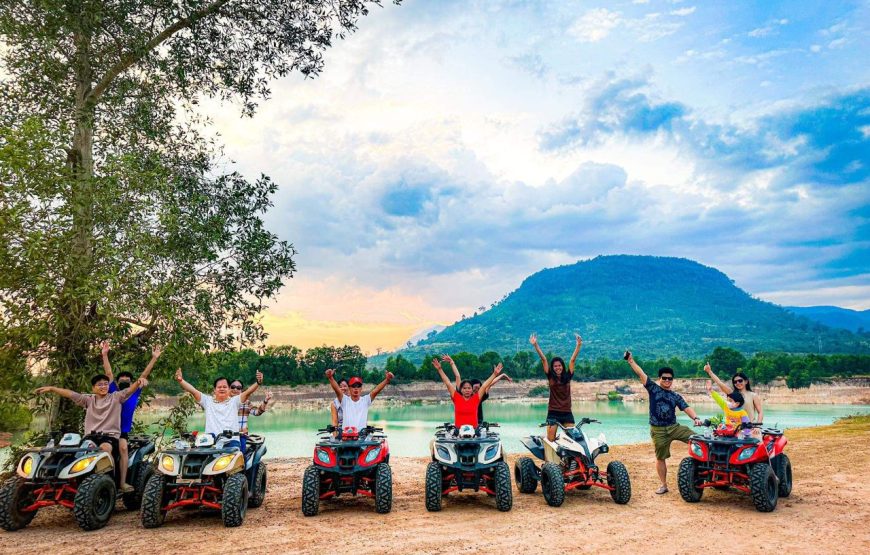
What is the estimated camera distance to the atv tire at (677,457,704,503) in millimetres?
9008

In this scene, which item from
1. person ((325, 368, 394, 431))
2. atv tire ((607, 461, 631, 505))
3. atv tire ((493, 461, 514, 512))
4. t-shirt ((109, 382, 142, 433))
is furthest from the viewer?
person ((325, 368, 394, 431))

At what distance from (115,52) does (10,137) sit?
3664 mm

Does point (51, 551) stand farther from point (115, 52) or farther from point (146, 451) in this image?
point (115, 52)

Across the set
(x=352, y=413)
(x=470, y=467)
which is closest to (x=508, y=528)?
(x=470, y=467)

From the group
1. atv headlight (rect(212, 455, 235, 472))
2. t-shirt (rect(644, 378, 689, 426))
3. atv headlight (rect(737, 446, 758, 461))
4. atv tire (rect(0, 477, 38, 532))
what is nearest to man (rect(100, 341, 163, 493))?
atv tire (rect(0, 477, 38, 532))

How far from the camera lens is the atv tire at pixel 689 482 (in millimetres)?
9008

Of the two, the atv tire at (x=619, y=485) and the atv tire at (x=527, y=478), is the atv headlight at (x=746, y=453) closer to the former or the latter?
the atv tire at (x=619, y=485)

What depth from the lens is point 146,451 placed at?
9.23 m

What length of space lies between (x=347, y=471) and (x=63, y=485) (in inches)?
134

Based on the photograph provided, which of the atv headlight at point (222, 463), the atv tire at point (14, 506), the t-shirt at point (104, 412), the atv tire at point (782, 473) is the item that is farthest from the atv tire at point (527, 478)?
the atv tire at point (14, 506)

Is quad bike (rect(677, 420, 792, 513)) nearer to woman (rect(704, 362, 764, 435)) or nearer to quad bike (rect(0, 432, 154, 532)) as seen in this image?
woman (rect(704, 362, 764, 435))

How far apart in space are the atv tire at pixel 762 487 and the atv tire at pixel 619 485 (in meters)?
1.59

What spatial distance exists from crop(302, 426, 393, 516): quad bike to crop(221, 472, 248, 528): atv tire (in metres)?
0.94

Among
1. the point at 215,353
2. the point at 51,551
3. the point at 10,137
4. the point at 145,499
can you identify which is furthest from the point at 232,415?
the point at 10,137
